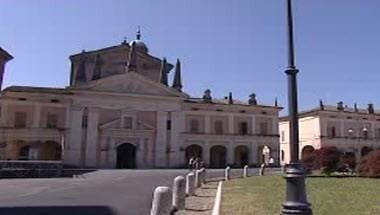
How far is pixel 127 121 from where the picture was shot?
53406 mm

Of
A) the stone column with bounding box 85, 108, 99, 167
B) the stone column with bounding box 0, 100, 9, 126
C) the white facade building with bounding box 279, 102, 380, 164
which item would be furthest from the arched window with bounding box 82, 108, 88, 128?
the white facade building with bounding box 279, 102, 380, 164

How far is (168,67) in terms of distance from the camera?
6347 centimetres

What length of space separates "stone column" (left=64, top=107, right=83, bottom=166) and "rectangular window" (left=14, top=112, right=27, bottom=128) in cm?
503

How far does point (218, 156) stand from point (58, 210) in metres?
50.1

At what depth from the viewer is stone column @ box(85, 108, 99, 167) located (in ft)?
168

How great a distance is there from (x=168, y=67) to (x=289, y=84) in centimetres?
5582

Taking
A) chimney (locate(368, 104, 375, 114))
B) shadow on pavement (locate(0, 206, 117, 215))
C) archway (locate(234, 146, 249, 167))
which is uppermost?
chimney (locate(368, 104, 375, 114))

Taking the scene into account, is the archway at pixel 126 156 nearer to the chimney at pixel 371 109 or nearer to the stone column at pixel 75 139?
the stone column at pixel 75 139

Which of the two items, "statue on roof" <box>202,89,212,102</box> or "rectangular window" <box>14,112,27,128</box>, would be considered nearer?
"rectangular window" <box>14,112,27,128</box>

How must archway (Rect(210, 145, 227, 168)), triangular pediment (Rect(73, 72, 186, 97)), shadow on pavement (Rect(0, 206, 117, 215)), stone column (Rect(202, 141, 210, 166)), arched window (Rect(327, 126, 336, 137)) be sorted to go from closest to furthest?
shadow on pavement (Rect(0, 206, 117, 215)), triangular pediment (Rect(73, 72, 186, 97)), stone column (Rect(202, 141, 210, 166)), archway (Rect(210, 145, 227, 168)), arched window (Rect(327, 126, 336, 137))

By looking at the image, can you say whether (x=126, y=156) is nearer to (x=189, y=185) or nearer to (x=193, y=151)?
(x=193, y=151)

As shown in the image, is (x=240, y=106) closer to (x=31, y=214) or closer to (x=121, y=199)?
(x=121, y=199)

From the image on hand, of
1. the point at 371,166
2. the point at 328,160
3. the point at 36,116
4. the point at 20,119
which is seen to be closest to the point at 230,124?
the point at 36,116

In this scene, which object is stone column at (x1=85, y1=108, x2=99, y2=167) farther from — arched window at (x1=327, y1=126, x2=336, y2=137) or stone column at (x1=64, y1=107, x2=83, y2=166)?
arched window at (x1=327, y1=126, x2=336, y2=137)
